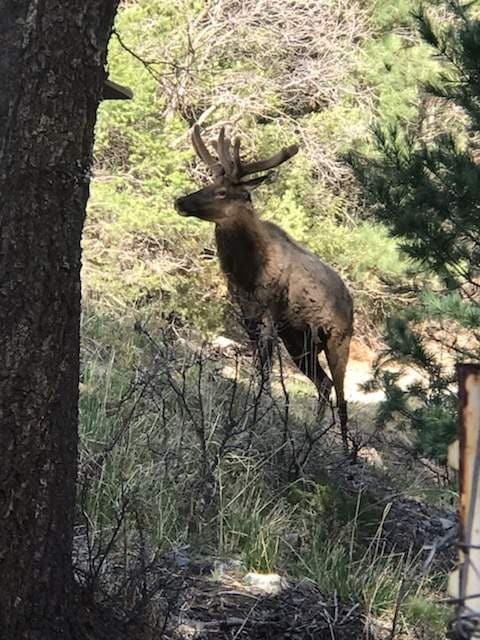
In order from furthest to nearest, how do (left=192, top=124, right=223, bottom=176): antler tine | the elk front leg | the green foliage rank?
1. the green foliage
2. (left=192, top=124, right=223, bottom=176): antler tine
3. the elk front leg

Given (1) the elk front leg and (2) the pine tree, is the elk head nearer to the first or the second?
(1) the elk front leg

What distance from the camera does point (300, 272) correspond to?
34.1 ft

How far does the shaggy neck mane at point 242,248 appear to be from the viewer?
10258 millimetres

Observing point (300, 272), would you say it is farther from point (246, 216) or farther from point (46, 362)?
point (46, 362)

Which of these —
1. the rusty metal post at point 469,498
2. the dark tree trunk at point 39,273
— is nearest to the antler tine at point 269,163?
the dark tree trunk at point 39,273

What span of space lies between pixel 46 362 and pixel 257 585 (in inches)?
83.5

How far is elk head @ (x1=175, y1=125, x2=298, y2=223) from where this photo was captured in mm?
10258

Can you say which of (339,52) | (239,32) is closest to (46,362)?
(239,32)

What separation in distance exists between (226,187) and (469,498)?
8.60 m

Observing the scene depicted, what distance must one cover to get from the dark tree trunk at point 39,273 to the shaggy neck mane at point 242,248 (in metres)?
6.78

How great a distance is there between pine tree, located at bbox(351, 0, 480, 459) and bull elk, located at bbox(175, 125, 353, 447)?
2.68 metres

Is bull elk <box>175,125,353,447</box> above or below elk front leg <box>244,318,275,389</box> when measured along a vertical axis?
above

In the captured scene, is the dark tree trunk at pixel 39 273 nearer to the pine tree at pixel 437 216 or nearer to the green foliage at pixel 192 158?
the pine tree at pixel 437 216

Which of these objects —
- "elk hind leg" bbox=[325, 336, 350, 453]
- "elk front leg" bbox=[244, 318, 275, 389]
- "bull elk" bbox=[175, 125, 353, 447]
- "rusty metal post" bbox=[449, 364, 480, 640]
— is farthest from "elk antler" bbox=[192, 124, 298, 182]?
"rusty metal post" bbox=[449, 364, 480, 640]
